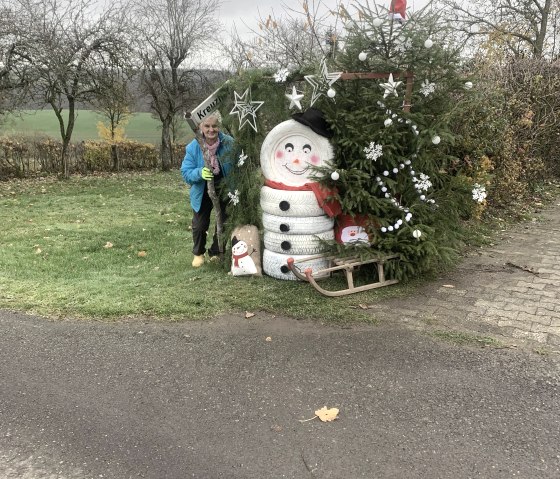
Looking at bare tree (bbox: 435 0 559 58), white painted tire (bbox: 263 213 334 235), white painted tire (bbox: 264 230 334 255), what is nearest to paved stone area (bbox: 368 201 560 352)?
white painted tire (bbox: 264 230 334 255)

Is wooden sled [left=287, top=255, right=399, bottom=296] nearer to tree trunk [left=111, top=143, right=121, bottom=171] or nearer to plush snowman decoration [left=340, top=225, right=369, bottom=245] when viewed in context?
plush snowman decoration [left=340, top=225, right=369, bottom=245]

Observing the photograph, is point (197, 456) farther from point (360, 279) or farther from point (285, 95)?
point (285, 95)

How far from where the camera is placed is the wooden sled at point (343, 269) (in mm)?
4721

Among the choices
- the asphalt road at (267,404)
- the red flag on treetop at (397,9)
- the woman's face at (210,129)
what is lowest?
the asphalt road at (267,404)

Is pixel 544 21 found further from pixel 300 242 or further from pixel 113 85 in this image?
pixel 300 242

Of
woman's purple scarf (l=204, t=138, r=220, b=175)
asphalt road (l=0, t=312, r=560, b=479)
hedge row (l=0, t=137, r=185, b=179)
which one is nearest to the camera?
asphalt road (l=0, t=312, r=560, b=479)

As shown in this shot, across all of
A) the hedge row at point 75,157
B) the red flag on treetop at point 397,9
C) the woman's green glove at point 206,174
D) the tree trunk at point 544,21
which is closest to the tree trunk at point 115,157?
the hedge row at point 75,157

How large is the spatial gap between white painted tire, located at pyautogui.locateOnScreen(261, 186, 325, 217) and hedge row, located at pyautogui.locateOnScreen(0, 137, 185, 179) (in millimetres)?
13408

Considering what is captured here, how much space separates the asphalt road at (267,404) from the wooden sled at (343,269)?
0.64 metres

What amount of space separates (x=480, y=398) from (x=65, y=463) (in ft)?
8.08

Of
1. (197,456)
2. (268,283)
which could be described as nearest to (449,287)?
(268,283)

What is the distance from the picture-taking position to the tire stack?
4875 millimetres

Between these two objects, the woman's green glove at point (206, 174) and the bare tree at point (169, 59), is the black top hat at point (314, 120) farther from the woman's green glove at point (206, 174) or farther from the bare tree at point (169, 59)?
the bare tree at point (169, 59)

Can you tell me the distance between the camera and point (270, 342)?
3879 mm
